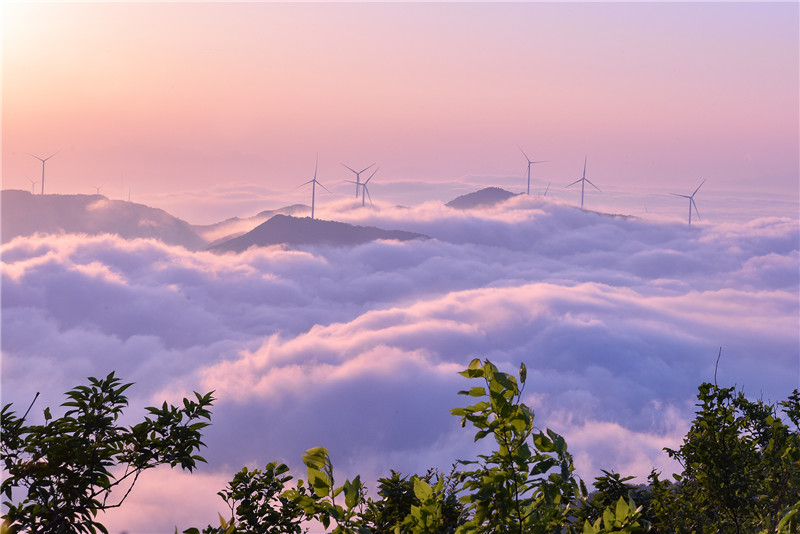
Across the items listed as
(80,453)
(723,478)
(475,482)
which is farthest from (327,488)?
(723,478)

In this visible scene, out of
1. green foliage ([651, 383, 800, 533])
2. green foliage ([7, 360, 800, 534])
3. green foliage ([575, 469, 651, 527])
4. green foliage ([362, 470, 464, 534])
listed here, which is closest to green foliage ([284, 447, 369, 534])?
green foliage ([7, 360, 800, 534])

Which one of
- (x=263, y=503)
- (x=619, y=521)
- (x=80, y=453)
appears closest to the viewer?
(x=619, y=521)

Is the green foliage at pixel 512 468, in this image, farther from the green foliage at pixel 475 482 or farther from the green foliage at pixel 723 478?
the green foliage at pixel 723 478

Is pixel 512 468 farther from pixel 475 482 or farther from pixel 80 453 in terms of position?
pixel 80 453

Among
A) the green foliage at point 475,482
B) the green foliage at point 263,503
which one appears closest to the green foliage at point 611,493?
the green foliage at point 475,482

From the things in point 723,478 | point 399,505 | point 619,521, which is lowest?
point 399,505

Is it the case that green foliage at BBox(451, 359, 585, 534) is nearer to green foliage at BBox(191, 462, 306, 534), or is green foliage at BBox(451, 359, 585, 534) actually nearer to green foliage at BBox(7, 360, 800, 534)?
green foliage at BBox(7, 360, 800, 534)

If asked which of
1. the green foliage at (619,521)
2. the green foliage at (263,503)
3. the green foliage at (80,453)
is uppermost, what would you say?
the green foliage at (619,521)
